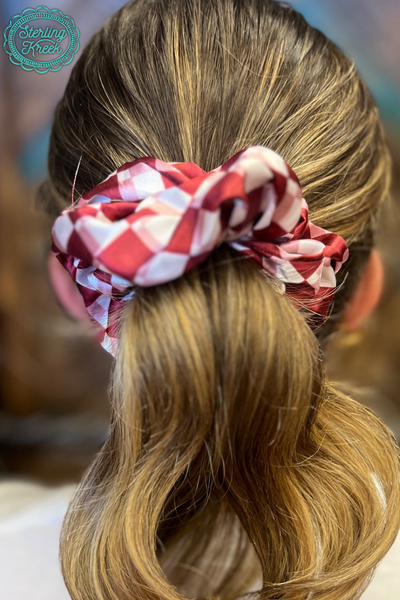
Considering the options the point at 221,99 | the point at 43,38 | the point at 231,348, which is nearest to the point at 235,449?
the point at 231,348

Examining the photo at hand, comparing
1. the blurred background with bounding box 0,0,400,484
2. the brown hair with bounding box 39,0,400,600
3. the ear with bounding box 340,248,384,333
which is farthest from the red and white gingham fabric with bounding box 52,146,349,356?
the blurred background with bounding box 0,0,400,484

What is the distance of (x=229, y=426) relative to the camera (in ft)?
1.30

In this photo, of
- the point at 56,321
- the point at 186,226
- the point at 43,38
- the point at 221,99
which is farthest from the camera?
the point at 56,321

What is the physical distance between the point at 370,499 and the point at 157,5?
0.59 m

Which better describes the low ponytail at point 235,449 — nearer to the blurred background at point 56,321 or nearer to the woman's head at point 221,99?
the woman's head at point 221,99

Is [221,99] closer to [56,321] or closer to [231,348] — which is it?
[231,348]

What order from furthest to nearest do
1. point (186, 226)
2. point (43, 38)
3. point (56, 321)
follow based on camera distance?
1. point (56, 321)
2. point (43, 38)
3. point (186, 226)

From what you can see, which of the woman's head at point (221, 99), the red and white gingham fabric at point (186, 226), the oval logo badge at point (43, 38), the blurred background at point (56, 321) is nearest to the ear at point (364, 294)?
the blurred background at point (56, 321)

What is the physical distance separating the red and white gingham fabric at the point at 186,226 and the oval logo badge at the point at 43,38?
0.36m

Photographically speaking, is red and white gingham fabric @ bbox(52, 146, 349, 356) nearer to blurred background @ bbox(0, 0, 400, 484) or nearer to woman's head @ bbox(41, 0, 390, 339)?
woman's head @ bbox(41, 0, 390, 339)

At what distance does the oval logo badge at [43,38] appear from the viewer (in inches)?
26.4

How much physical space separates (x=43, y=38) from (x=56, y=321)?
0.51m

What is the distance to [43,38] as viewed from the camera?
67cm

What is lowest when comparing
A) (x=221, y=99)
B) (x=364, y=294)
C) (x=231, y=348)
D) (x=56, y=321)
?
(x=56, y=321)
